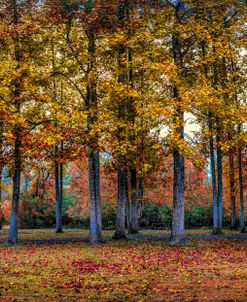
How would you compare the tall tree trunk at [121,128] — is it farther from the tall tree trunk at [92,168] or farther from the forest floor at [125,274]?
the forest floor at [125,274]

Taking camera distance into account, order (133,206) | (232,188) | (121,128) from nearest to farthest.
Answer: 1. (121,128)
2. (133,206)
3. (232,188)

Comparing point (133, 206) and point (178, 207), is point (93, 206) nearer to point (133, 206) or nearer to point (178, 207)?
point (178, 207)

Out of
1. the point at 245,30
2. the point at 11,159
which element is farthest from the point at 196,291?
the point at 245,30

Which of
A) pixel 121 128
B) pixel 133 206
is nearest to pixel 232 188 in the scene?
pixel 133 206

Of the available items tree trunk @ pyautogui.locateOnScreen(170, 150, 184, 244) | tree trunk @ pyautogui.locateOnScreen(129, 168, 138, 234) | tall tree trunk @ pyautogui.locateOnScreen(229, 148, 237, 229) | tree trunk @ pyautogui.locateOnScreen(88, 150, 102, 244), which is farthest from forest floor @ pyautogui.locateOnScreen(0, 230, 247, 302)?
tall tree trunk @ pyautogui.locateOnScreen(229, 148, 237, 229)

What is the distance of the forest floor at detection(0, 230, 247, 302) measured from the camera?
31.4 ft

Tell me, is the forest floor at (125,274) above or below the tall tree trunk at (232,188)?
below

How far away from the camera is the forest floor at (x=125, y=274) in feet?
31.4

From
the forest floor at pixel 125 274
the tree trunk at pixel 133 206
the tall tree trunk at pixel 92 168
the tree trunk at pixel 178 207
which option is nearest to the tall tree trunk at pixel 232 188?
the tree trunk at pixel 133 206

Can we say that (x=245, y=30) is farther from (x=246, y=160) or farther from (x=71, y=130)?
(x=246, y=160)

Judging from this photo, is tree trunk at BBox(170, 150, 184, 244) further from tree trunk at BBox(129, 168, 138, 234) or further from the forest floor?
tree trunk at BBox(129, 168, 138, 234)

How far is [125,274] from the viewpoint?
12.5 meters

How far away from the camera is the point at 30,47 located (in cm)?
2342

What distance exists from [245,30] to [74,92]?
13713 millimetres
